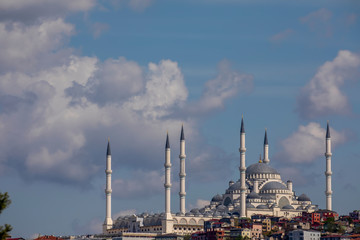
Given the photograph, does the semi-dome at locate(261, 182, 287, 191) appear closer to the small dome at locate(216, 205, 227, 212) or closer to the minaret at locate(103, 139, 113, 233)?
the small dome at locate(216, 205, 227, 212)

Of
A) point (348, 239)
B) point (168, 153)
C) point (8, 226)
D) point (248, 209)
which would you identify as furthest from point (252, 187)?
point (8, 226)

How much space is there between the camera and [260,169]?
110 m

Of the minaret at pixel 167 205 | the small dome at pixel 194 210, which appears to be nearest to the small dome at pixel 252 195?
the small dome at pixel 194 210

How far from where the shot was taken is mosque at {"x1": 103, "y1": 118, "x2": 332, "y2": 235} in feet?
321

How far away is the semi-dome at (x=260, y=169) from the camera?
110m

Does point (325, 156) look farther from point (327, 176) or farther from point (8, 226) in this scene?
point (8, 226)

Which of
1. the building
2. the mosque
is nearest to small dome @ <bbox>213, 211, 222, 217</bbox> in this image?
the mosque

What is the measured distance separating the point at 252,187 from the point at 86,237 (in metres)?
19.4

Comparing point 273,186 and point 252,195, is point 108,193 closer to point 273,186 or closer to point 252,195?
point 252,195

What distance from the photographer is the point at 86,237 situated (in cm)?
10194

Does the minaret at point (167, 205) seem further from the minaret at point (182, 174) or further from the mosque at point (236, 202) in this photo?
the minaret at point (182, 174)

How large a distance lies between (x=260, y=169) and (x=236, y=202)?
17.1 feet

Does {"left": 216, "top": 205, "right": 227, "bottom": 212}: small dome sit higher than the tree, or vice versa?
{"left": 216, "top": 205, "right": 227, "bottom": 212}: small dome

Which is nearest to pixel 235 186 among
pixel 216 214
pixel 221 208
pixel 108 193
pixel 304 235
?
pixel 221 208
